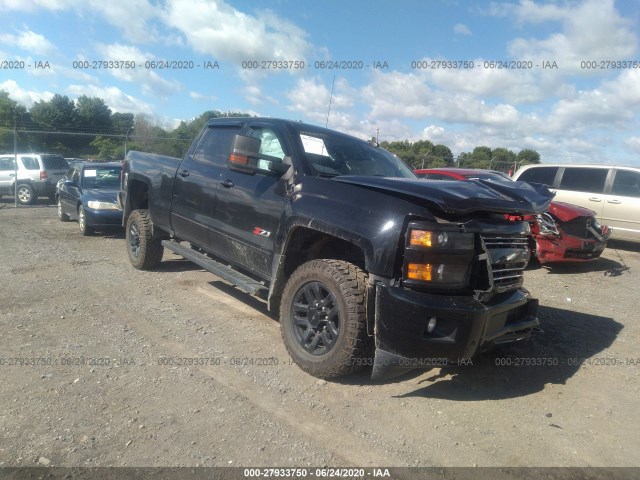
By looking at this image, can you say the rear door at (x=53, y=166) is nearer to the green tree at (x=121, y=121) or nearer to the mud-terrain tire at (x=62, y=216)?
the mud-terrain tire at (x=62, y=216)

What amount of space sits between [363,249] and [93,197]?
309 inches

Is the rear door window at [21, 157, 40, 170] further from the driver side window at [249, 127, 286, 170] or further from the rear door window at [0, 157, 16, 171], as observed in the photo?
the driver side window at [249, 127, 286, 170]

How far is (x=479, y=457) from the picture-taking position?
2797 mm

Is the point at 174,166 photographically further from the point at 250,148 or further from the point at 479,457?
the point at 479,457

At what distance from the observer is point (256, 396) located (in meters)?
3.37

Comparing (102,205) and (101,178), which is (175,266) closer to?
(102,205)

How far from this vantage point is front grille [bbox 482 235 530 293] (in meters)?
3.29

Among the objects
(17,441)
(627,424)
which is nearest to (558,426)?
(627,424)

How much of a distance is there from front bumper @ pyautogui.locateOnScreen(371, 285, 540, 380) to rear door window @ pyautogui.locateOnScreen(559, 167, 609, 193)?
8341 millimetres

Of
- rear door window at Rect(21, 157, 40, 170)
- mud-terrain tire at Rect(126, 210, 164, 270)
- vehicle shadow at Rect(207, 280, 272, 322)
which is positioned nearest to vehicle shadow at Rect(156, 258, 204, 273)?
mud-terrain tire at Rect(126, 210, 164, 270)

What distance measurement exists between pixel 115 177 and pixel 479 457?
31.5 ft

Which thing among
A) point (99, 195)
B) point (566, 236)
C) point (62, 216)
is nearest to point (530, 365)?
point (566, 236)

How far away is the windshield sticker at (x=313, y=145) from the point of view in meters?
4.27

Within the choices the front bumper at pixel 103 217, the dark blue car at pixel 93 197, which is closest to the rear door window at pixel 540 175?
the front bumper at pixel 103 217
